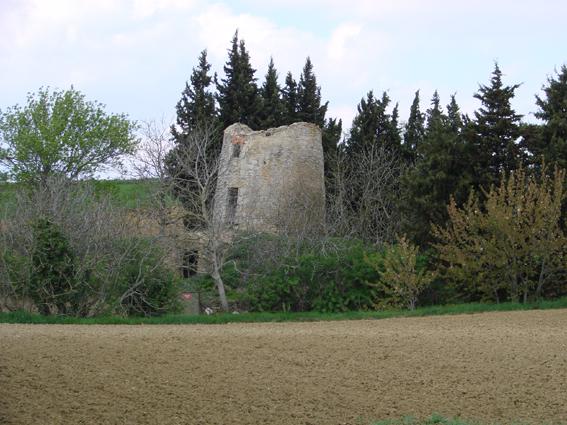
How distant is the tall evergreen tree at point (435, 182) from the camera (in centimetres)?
2380

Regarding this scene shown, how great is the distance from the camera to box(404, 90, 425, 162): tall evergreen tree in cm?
3681

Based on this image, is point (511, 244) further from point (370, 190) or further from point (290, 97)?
point (290, 97)

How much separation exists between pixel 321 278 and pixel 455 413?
1265 centimetres

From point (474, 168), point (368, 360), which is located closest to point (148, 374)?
point (368, 360)

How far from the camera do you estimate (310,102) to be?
39.0 m

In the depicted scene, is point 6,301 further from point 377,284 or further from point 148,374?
point 148,374

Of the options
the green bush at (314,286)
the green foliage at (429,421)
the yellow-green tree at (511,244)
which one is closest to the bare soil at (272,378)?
the green foliage at (429,421)

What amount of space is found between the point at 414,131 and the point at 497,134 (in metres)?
13.1

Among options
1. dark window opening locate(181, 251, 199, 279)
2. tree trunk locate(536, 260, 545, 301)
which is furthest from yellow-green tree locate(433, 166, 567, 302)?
dark window opening locate(181, 251, 199, 279)

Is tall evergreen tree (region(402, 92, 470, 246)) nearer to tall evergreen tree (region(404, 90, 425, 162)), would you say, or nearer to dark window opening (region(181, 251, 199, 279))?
dark window opening (region(181, 251, 199, 279))

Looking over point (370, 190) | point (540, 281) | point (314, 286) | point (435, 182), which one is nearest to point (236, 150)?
point (370, 190)

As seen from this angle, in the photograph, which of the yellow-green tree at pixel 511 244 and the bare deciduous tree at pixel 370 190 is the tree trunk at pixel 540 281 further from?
the bare deciduous tree at pixel 370 190

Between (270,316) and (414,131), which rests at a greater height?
(414,131)

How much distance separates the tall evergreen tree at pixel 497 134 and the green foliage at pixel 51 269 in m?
12.4
